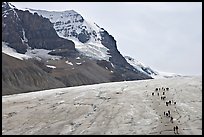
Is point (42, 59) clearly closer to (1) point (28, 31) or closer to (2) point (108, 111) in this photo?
(1) point (28, 31)

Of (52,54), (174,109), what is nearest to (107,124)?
(174,109)

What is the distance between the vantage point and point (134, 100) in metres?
22.8

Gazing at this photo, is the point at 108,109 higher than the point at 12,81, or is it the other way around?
the point at 108,109

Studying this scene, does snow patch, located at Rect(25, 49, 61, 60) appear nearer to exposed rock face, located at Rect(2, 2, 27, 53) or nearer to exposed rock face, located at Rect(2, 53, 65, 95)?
exposed rock face, located at Rect(2, 2, 27, 53)

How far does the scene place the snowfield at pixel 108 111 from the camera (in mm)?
18281

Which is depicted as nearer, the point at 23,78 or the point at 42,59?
the point at 23,78

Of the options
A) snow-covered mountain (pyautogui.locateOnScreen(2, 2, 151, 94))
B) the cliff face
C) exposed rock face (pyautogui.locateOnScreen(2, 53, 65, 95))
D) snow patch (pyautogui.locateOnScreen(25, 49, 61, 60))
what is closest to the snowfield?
exposed rock face (pyautogui.locateOnScreen(2, 53, 65, 95))

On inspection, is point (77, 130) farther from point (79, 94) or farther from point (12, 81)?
point (12, 81)

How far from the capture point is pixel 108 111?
829 inches

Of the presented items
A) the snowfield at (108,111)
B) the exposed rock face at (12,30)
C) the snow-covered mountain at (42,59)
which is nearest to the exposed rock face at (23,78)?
the snow-covered mountain at (42,59)

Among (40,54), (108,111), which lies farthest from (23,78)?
(108,111)

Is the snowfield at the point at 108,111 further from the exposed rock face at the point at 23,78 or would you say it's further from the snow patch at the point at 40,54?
the snow patch at the point at 40,54

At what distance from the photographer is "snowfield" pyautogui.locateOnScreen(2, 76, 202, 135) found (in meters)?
18.3

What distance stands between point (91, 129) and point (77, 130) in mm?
655
